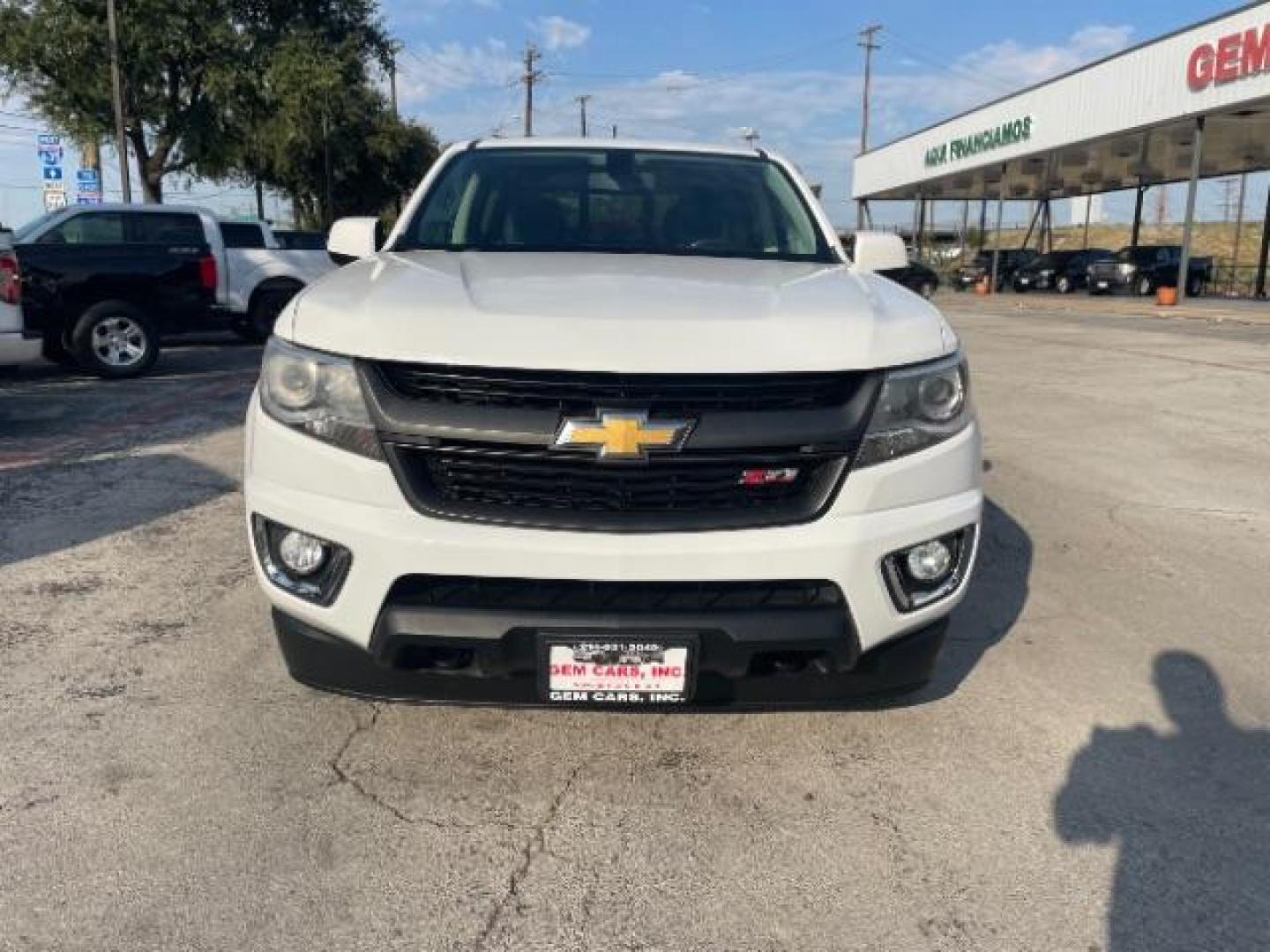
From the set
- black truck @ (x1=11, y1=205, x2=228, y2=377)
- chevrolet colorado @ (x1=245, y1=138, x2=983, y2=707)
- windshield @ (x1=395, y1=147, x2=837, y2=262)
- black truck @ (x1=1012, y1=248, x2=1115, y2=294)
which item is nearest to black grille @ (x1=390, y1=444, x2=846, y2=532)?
chevrolet colorado @ (x1=245, y1=138, x2=983, y2=707)

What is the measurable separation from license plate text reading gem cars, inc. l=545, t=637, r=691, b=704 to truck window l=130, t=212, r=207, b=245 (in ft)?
34.0

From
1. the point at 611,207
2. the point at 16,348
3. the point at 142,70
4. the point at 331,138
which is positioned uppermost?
the point at 142,70

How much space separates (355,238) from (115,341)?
7.96m

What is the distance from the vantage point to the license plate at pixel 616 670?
2.46m

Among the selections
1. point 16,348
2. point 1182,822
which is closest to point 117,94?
point 16,348

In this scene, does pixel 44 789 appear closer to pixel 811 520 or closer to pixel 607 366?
pixel 607 366

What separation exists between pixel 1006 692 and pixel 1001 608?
820 mm

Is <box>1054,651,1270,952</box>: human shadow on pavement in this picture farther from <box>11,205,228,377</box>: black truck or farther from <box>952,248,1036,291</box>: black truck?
<box>952,248,1036,291</box>: black truck

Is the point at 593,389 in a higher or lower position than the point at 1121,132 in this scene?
lower

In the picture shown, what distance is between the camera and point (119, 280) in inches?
418

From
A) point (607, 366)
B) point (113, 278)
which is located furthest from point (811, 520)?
point (113, 278)

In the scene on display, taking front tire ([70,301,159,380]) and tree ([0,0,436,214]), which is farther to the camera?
tree ([0,0,436,214])

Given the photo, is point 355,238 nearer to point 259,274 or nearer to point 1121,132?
point 259,274

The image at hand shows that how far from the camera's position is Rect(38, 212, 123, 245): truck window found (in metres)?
10.8
